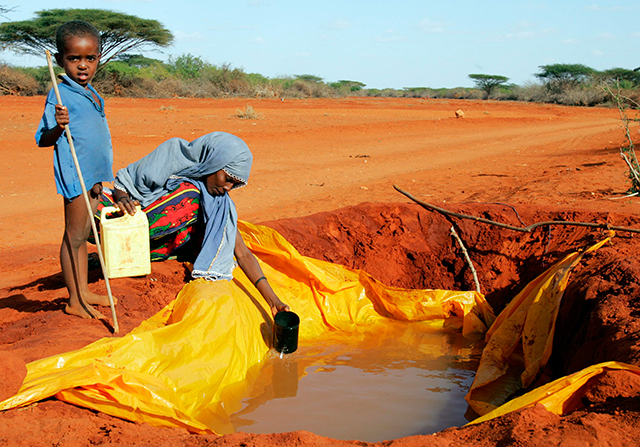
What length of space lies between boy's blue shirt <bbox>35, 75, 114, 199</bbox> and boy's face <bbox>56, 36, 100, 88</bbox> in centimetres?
5

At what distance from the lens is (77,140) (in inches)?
111

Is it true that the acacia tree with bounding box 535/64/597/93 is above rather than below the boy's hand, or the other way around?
above

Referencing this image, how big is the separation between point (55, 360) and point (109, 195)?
4.27 feet

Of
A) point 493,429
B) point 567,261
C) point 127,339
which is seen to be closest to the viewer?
point 493,429

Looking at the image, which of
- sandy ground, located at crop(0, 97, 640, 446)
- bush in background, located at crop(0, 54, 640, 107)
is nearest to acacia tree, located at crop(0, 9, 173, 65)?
bush in background, located at crop(0, 54, 640, 107)

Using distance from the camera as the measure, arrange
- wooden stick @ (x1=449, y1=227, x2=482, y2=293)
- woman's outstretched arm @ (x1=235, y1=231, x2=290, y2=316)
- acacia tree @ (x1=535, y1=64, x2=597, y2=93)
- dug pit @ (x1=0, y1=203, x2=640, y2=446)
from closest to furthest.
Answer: dug pit @ (x1=0, y1=203, x2=640, y2=446)
woman's outstretched arm @ (x1=235, y1=231, x2=290, y2=316)
wooden stick @ (x1=449, y1=227, x2=482, y2=293)
acacia tree @ (x1=535, y1=64, x2=597, y2=93)

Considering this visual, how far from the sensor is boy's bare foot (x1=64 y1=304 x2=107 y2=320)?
3.02 m

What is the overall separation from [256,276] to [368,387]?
1.00 metres

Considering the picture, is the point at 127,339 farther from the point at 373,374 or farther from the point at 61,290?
the point at 373,374

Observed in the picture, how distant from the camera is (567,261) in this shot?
3623 millimetres

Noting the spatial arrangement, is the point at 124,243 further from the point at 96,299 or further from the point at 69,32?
the point at 69,32

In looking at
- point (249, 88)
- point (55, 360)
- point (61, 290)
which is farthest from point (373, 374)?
point (249, 88)

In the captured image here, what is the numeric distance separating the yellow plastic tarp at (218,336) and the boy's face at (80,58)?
136cm

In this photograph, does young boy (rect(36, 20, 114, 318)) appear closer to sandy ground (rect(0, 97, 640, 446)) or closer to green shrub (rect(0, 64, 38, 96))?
sandy ground (rect(0, 97, 640, 446))
